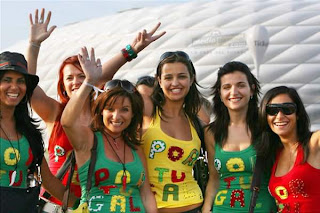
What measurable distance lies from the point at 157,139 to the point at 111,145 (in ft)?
1.24

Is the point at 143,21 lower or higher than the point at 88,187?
higher

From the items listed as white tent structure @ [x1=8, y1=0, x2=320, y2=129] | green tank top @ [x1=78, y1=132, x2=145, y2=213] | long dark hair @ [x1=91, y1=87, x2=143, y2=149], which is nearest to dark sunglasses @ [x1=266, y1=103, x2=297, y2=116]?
long dark hair @ [x1=91, y1=87, x2=143, y2=149]

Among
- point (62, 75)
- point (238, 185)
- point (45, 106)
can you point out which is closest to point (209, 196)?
point (238, 185)

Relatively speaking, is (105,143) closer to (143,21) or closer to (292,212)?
(292,212)

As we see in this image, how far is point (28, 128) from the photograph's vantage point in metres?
3.12

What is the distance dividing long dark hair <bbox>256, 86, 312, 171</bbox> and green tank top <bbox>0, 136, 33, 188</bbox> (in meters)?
1.49

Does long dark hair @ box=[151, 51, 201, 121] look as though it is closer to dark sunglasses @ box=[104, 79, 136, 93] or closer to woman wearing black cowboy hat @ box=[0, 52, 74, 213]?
dark sunglasses @ box=[104, 79, 136, 93]

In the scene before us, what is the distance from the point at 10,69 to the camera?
299 cm

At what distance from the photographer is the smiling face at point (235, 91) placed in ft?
11.8

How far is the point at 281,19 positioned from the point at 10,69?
16.4 m

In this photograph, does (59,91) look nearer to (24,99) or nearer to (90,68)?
(24,99)

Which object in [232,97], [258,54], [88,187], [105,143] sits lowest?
[88,187]

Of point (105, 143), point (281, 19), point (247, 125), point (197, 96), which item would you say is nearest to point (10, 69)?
point (105, 143)

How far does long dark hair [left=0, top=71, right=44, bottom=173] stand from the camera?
121 inches
